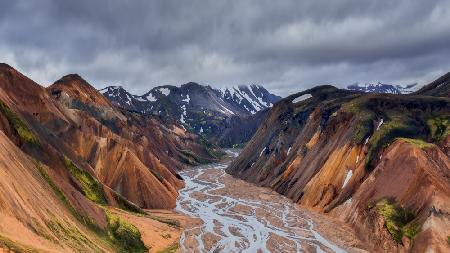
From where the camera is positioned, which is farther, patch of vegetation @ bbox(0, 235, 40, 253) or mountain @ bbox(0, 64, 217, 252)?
mountain @ bbox(0, 64, 217, 252)

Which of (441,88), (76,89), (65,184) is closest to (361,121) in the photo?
(441,88)

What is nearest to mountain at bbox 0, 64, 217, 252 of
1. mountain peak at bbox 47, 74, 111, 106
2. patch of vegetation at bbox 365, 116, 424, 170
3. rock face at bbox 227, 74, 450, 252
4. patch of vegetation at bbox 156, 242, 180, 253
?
patch of vegetation at bbox 156, 242, 180, 253

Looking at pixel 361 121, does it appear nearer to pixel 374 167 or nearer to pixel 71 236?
pixel 374 167

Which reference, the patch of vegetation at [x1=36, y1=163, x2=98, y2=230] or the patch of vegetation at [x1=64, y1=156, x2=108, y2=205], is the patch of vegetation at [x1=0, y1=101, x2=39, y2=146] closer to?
the patch of vegetation at [x1=36, y1=163, x2=98, y2=230]

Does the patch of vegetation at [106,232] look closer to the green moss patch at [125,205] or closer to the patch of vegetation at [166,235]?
the patch of vegetation at [166,235]

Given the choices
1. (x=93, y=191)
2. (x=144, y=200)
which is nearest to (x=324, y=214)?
(x=144, y=200)

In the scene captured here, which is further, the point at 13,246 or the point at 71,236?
the point at 71,236

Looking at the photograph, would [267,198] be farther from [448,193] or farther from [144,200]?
[448,193]
